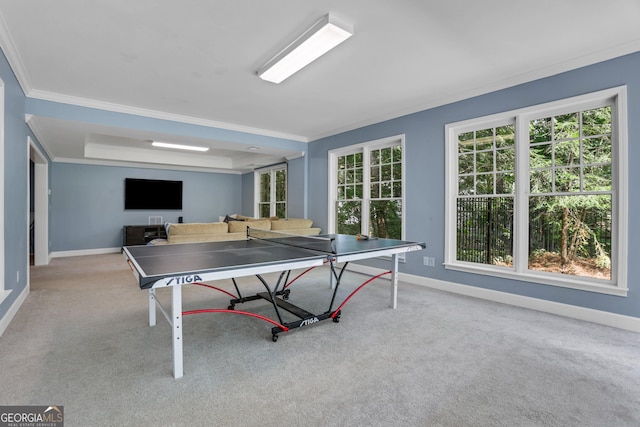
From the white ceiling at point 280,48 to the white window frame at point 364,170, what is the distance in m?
0.50

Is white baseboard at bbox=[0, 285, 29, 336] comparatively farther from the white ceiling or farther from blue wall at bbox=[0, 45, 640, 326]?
the white ceiling

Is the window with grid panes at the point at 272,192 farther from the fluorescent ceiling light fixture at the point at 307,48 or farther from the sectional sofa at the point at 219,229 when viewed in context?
the fluorescent ceiling light fixture at the point at 307,48

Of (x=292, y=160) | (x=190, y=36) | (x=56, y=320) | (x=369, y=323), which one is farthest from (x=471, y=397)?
(x=292, y=160)

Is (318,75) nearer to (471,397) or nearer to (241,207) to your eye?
(471,397)

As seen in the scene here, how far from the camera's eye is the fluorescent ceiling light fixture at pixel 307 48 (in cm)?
251

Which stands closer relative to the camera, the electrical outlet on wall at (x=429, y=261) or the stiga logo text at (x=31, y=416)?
the stiga logo text at (x=31, y=416)

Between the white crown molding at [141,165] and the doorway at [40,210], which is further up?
the white crown molding at [141,165]

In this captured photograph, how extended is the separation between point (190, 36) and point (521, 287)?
435 cm

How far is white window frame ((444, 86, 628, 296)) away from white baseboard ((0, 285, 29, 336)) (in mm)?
4851

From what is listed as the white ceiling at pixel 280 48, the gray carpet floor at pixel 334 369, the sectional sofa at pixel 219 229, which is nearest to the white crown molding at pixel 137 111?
the white ceiling at pixel 280 48

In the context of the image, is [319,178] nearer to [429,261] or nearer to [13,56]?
[429,261]

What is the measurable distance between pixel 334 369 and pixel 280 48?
282 cm

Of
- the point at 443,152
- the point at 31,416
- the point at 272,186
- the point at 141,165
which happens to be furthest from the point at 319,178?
the point at 31,416

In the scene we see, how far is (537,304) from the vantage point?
11.2 feet
